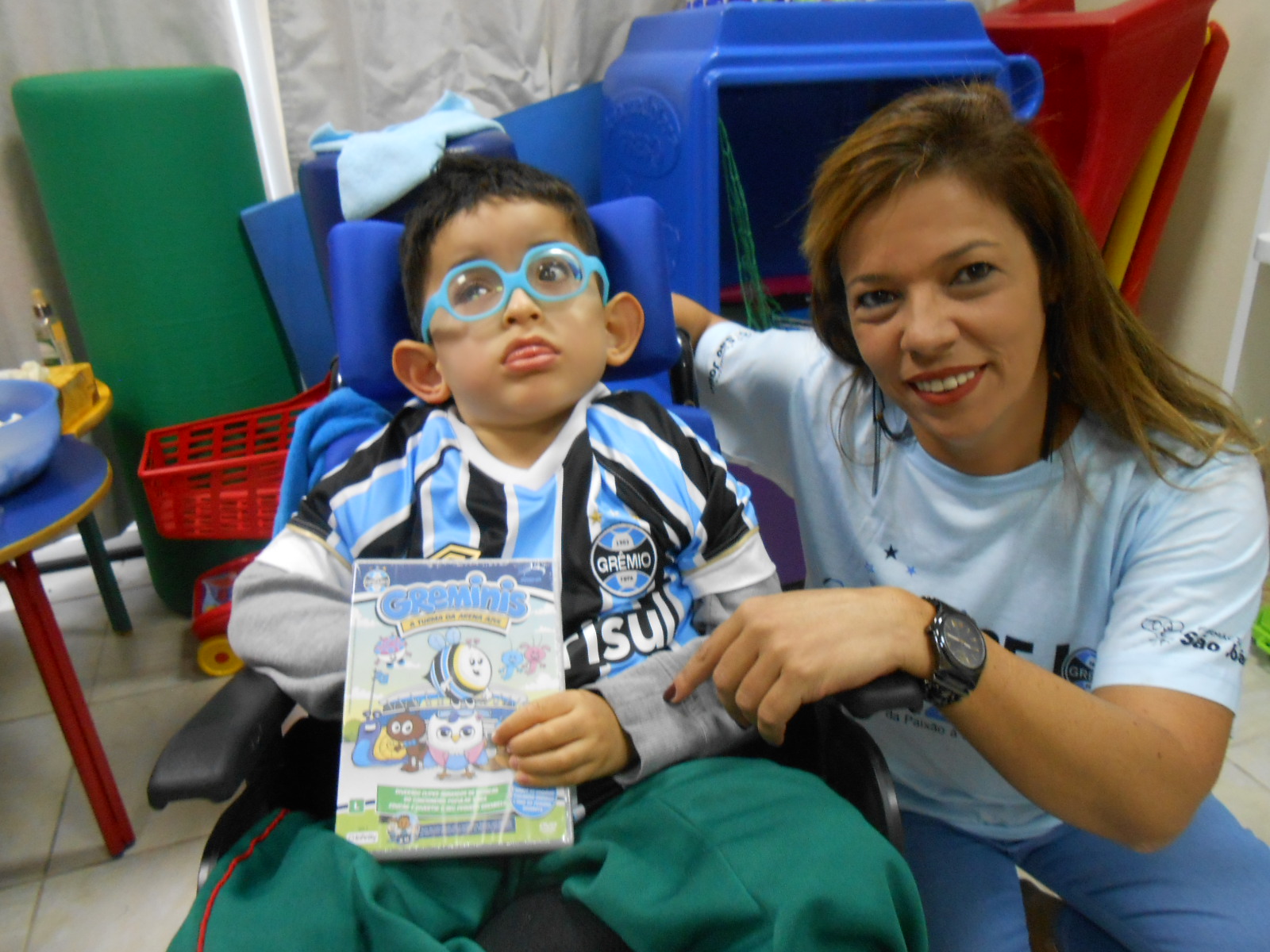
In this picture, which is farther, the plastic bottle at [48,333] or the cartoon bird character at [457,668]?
the plastic bottle at [48,333]

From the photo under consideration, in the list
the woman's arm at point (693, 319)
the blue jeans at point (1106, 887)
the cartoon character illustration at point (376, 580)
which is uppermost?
the woman's arm at point (693, 319)

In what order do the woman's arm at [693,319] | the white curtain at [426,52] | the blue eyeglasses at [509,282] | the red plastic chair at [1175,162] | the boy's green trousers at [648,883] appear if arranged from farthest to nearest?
the white curtain at [426,52] < the red plastic chair at [1175,162] < the woman's arm at [693,319] < the blue eyeglasses at [509,282] < the boy's green trousers at [648,883]

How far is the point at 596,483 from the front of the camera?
1013 mm

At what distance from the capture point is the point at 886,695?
2.40ft

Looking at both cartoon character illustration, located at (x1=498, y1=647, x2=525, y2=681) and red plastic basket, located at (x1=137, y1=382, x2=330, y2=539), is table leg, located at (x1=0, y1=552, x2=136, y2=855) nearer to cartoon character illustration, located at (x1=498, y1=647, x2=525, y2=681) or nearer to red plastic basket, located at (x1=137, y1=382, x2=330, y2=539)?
red plastic basket, located at (x1=137, y1=382, x2=330, y2=539)

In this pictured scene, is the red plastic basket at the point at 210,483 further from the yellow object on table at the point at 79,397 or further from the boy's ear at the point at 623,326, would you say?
the boy's ear at the point at 623,326

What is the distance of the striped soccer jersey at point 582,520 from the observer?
38.2 inches

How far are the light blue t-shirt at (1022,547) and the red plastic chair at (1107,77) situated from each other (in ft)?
3.04

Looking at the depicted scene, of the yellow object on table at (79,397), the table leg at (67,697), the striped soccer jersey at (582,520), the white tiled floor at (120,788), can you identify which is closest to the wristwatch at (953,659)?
the striped soccer jersey at (582,520)

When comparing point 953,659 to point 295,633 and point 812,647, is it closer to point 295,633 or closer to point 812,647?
point 812,647

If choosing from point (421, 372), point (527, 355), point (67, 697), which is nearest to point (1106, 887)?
point (527, 355)

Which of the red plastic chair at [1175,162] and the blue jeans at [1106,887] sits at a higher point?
the red plastic chair at [1175,162]

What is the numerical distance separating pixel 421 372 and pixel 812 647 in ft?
2.11

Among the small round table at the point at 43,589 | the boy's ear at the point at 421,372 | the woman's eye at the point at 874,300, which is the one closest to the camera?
the woman's eye at the point at 874,300
